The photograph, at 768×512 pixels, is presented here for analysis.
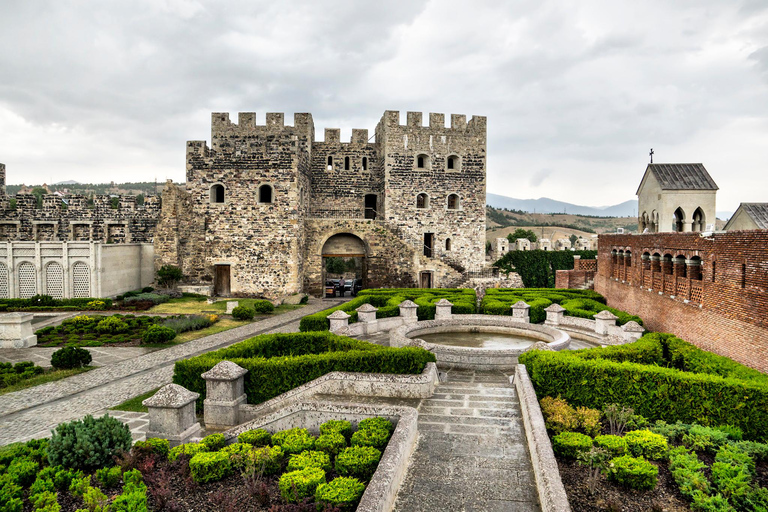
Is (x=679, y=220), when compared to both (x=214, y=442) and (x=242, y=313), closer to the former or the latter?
(x=242, y=313)

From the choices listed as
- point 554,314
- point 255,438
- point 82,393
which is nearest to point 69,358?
point 82,393

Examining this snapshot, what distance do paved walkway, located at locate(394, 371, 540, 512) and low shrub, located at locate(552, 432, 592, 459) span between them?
1.61 ft

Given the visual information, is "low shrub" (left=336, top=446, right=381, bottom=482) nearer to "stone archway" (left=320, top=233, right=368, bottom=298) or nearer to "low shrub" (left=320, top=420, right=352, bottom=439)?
"low shrub" (left=320, top=420, right=352, bottom=439)

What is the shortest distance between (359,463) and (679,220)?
19198mm

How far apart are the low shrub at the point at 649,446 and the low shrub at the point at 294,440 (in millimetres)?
5020

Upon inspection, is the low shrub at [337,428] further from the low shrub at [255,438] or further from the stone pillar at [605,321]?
the stone pillar at [605,321]

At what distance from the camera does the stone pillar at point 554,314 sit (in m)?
16.3

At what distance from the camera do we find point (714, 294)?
1195cm

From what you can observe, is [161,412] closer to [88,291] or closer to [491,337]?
[491,337]

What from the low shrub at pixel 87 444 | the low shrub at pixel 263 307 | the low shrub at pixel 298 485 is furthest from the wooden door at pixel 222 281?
the low shrub at pixel 298 485

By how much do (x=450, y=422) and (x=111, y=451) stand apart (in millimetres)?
5541

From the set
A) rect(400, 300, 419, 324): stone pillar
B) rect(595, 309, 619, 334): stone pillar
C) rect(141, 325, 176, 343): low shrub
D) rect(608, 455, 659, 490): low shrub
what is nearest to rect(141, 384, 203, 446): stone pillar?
rect(608, 455, 659, 490): low shrub

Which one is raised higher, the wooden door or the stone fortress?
the stone fortress

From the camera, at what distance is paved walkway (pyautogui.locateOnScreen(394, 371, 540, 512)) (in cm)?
580
